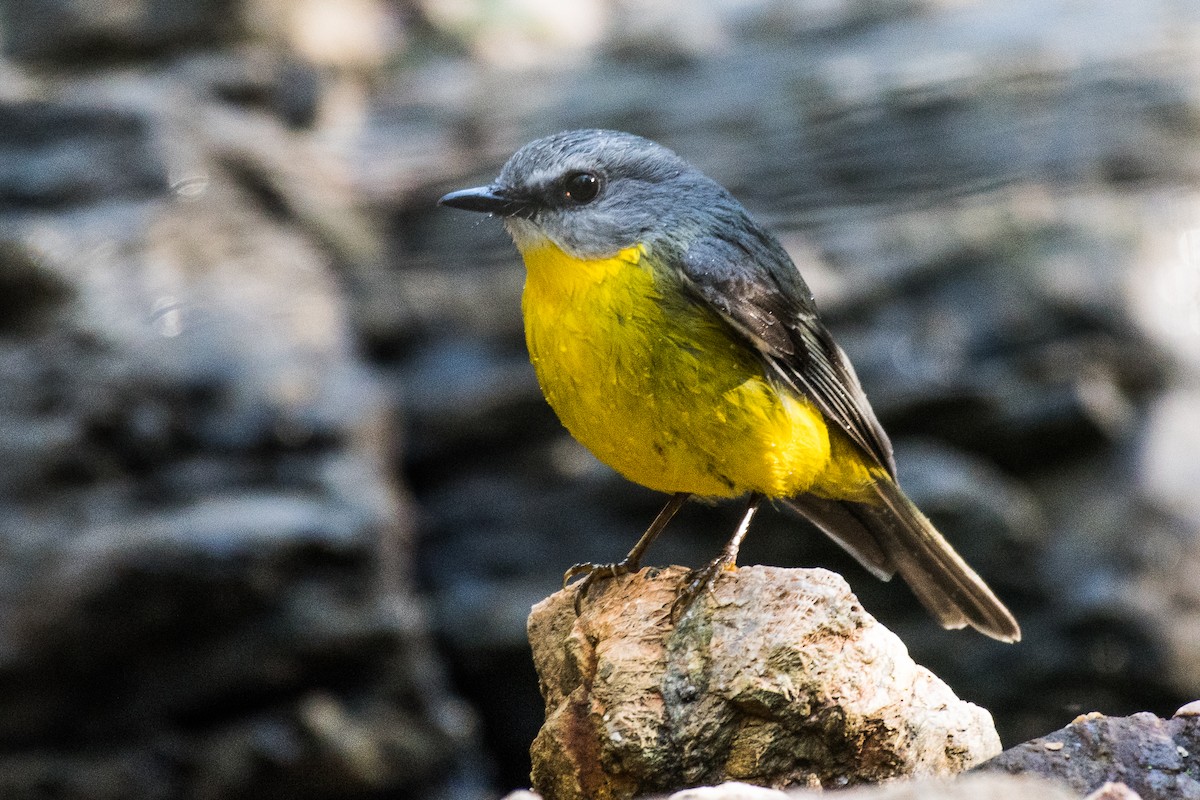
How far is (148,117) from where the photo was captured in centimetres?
882

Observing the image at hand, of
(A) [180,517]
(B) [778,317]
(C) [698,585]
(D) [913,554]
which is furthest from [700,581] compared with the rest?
(A) [180,517]

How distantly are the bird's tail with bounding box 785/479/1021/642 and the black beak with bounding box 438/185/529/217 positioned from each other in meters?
1.35

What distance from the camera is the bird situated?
3523 mm

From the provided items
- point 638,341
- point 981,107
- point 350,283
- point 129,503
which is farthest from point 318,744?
point 981,107

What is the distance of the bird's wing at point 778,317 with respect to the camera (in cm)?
366

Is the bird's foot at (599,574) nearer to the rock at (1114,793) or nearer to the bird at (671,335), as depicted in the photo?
the bird at (671,335)

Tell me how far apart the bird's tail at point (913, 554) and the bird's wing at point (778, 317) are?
18cm

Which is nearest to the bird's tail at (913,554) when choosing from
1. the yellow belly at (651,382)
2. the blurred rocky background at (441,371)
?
the yellow belly at (651,382)

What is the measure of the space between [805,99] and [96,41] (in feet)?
17.9

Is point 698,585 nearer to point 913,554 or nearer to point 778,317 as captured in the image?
point 778,317

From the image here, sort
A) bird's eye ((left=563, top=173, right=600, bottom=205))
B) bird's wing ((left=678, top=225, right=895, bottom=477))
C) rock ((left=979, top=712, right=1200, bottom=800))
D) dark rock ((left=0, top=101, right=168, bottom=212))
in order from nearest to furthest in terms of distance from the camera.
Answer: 1. rock ((left=979, top=712, right=1200, bottom=800))
2. bird's wing ((left=678, top=225, right=895, bottom=477))
3. bird's eye ((left=563, top=173, right=600, bottom=205))
4. dark rock ((left=0, top=101, right=168, bottom=212))

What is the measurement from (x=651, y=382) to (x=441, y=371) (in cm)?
547

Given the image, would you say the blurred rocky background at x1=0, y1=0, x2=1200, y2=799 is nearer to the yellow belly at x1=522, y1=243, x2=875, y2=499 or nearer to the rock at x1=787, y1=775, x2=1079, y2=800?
the yellow belly at x1=522, y1=243, x2=875, y2=499

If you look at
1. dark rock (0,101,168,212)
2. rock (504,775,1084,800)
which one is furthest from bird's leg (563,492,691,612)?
dark rock (0,101,168,212)
